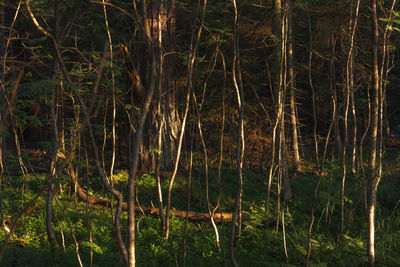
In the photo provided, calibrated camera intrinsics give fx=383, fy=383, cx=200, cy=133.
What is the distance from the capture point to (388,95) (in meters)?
20.3

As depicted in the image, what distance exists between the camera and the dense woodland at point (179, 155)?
5113 millimetres

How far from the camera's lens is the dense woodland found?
201 inches

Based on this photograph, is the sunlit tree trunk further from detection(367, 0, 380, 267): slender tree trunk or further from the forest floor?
the forest floor

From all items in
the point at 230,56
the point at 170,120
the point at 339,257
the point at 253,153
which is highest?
the point at 230,56

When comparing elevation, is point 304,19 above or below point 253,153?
above

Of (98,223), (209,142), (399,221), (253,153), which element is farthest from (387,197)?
(98,223)

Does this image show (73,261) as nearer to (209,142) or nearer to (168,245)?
(168,245)

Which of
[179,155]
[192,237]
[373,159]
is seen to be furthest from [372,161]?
[179,155]

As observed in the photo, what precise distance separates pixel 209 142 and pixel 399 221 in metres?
7.19

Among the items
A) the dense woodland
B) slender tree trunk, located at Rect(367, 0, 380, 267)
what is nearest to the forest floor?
the dense woodland

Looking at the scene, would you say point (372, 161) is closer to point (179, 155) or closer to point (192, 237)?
point (192, 237)

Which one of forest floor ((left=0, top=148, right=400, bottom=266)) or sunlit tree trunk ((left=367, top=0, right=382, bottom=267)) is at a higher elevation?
sunlit tree trunk ((left=367, top=0, right=382, bottom=267))

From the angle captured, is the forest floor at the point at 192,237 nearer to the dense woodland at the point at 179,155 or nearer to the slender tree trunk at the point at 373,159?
the dense woodland at the point at 179,155

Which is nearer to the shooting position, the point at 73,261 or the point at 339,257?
the point at 73,261
